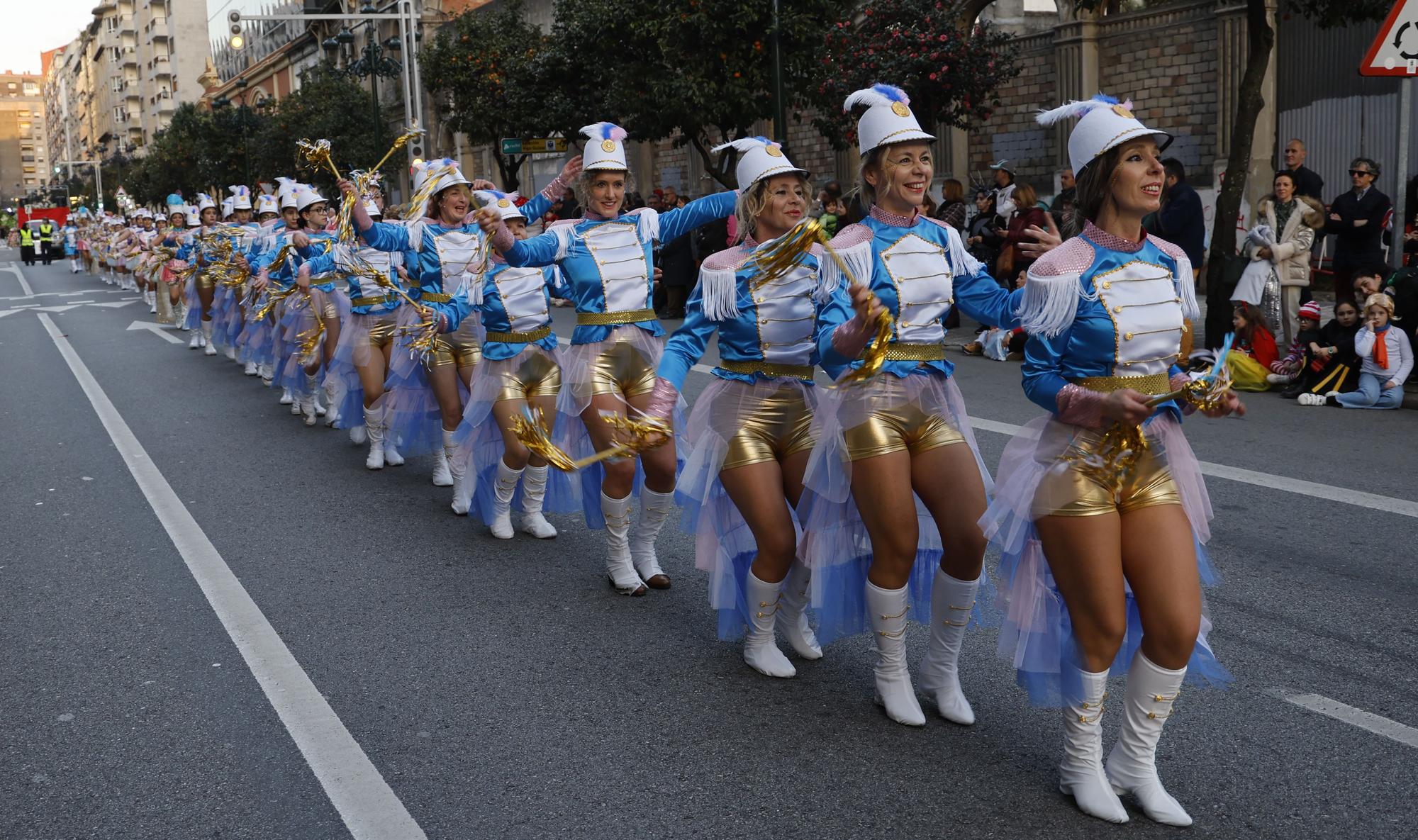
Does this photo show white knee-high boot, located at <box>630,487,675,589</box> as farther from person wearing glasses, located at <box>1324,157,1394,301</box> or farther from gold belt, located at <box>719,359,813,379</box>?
person wearing glasses, located at <box>1324,157,1394,301</box>

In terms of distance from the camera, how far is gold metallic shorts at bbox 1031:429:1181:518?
12.3 feet

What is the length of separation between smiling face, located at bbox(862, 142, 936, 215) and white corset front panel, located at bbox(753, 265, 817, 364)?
1.81 feet

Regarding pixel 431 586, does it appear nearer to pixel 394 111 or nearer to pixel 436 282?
pixel 436 282

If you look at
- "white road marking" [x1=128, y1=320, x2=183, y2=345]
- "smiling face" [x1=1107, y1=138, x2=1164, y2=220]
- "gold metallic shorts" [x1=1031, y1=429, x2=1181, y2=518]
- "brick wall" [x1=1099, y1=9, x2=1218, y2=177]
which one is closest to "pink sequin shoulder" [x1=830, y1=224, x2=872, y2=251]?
"smiling face" [x1=1107, y1=138, x2=1164, y2=220]

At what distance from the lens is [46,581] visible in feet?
22.6

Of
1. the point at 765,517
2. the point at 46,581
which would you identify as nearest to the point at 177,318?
the point at 46,581

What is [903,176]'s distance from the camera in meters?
4.51

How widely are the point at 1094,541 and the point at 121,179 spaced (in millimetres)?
91210

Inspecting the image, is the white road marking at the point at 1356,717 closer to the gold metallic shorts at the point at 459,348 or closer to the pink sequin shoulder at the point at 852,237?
the pink sequin shoulder at the point at 852,237

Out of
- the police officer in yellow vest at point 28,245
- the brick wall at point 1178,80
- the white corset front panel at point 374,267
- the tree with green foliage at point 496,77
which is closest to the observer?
the white corset front panel at point 374,267

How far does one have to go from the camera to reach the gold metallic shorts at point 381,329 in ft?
32.1

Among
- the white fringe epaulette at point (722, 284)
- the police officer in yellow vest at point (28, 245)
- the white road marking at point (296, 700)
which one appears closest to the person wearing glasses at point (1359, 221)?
the white fringe epaulette at point (722, 284)

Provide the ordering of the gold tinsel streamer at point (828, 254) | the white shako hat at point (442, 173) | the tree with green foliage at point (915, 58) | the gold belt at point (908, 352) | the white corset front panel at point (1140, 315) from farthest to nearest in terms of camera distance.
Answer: the tree with green foliage at point (915, 58), the white shako hat at point (442, 173), the gold belt at point (908, 352), the gold tinsel streamer at point (828, 254), the white corset front panel at point (1140, 315)

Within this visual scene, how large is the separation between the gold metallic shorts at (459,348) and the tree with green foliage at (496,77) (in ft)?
74.9
